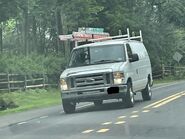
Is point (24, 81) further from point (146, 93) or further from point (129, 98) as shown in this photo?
point (129, 98)

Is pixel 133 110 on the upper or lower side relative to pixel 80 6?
lower

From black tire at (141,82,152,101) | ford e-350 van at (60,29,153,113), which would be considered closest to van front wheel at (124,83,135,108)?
ford e-350 van at (60,29,153,113)

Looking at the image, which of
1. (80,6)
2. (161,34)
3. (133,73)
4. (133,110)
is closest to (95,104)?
(133,73)

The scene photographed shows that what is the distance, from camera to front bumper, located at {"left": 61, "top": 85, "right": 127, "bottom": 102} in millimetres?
17812

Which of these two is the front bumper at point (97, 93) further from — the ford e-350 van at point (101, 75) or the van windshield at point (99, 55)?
the van windshield at point (99, 55)

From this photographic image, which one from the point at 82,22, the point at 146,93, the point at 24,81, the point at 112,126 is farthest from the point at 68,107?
the point at 82,22

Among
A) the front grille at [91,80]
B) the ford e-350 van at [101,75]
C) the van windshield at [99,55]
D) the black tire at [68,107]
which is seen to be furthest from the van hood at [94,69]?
the black tire at [68,107]

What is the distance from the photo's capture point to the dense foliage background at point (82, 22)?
38.5m

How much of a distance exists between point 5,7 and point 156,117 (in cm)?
2530

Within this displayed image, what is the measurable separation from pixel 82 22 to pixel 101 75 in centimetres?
2814

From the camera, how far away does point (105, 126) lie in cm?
1337

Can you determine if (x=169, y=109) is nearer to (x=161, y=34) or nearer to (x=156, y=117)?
(x=156, y=117)

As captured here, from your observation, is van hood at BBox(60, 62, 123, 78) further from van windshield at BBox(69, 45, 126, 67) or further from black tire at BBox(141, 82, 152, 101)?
black tire at BBox(141, 82, 152, 101)

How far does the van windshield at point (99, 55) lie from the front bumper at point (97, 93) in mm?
1178
